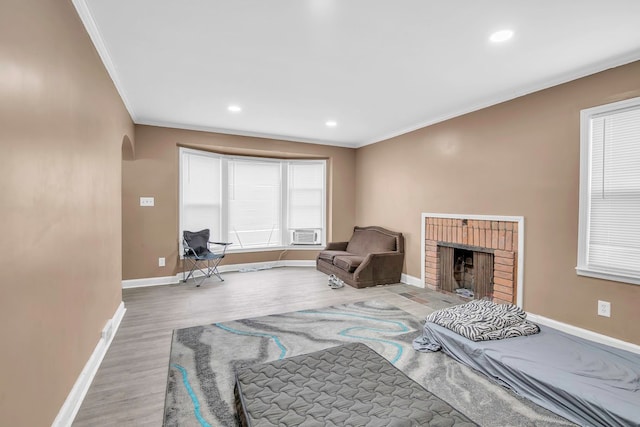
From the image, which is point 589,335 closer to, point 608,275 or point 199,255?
point 608,275

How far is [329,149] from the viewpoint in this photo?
20.9ft

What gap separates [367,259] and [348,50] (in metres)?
3.14

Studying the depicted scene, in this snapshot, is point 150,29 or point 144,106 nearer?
point 150,29

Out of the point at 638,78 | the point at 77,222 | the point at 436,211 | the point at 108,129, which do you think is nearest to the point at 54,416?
the point at 77,222

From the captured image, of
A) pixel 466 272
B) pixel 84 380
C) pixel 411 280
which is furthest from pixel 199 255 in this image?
pixel 466 272

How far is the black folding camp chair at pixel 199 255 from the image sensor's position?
16.5 feet

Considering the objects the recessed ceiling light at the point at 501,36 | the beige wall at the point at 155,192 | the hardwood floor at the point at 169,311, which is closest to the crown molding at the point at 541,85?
the recessed ceiling light at the point at 501,36

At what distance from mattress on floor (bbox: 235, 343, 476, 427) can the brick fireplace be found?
2.42m

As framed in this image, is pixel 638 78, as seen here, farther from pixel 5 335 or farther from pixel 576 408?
pixel 5 335

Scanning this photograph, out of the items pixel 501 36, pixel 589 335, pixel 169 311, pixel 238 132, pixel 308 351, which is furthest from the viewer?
pixel 238 132

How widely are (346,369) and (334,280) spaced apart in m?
2.94

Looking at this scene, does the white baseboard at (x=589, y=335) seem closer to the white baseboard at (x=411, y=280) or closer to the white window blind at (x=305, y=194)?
the white baseboard at (x=411, y=280)

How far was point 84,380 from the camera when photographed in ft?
6.92

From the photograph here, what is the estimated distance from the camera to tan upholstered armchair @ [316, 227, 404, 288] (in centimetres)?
486
